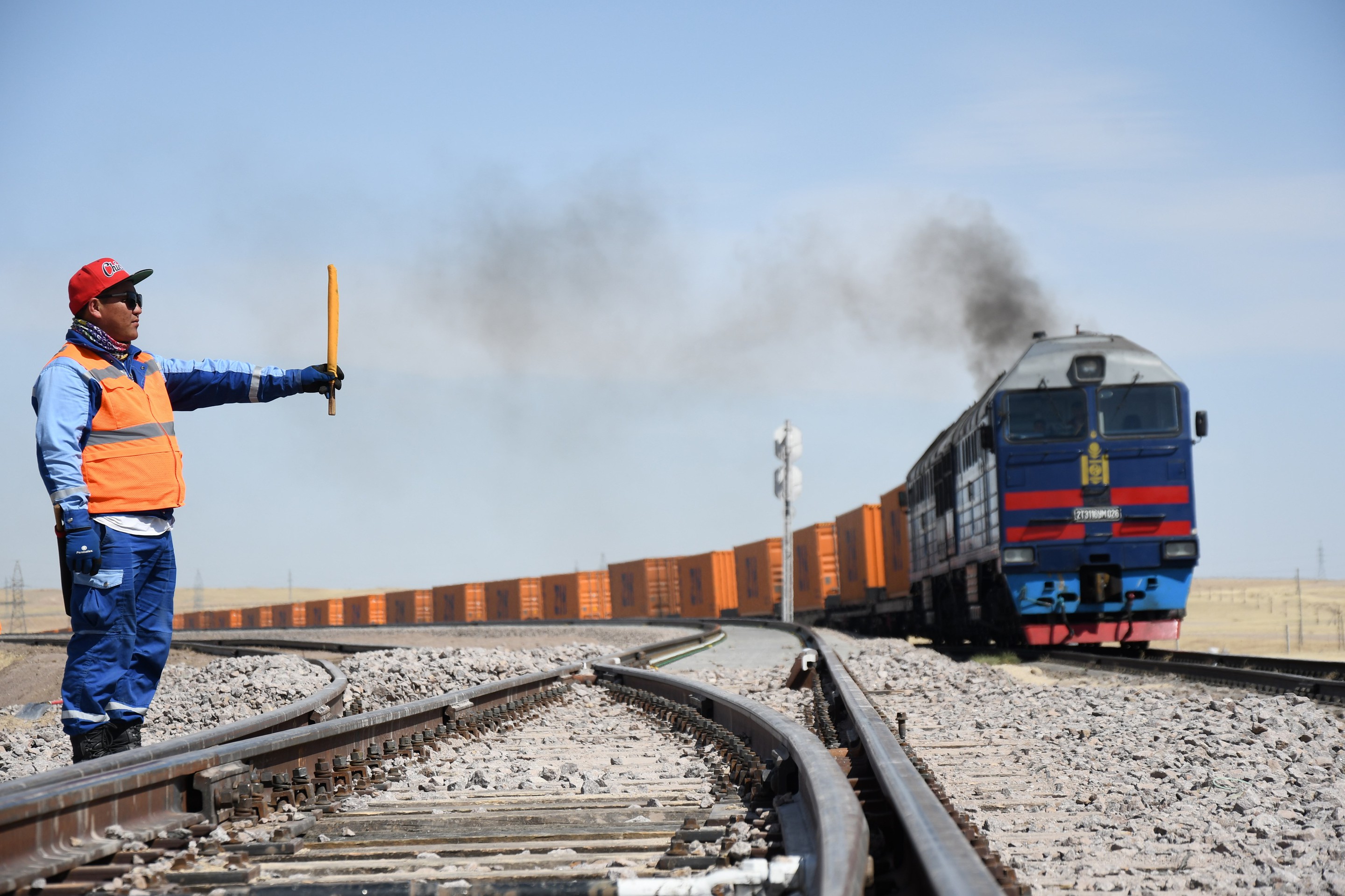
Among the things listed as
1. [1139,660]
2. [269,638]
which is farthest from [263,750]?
[269,638]

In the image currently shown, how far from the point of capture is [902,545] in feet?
75.2

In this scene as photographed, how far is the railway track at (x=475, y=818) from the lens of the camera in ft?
8.88

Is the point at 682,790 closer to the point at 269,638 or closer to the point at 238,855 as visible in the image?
the point at 238,855

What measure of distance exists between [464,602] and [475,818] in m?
45.7

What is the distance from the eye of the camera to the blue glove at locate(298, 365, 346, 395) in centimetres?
545

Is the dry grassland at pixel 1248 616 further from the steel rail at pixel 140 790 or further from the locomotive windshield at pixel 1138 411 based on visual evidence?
the steel rail at pixel 140 790

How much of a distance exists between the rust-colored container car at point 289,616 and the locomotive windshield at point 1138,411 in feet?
150

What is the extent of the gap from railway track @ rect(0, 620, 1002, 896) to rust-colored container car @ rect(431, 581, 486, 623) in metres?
43.1

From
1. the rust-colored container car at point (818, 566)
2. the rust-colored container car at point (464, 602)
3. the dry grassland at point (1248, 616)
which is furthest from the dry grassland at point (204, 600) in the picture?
the rust-colored container car at point (818, 566)

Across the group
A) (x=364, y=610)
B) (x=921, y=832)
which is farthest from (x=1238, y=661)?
(x=364, y=610)

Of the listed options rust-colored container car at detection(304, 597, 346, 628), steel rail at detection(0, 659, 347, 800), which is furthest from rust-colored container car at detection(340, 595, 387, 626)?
steel rail at detection(0, 659, 347, 800)

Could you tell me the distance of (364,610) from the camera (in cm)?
5366

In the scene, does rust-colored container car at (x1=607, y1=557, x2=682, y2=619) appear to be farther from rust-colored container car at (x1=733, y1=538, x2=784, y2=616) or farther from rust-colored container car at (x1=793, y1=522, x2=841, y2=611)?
rust-colored container car at (x1=793, y1=522, x2=841, y2=611)

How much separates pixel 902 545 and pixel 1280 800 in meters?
18.5
